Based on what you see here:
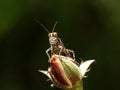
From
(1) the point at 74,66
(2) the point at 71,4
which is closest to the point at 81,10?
(2) the point at 71,4

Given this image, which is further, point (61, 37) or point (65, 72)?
point (61, 37)

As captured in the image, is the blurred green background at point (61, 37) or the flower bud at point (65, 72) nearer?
the flower bud at point (65, 72)

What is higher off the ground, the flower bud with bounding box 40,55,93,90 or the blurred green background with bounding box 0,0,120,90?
the blurred green background with bounding box 0,0,120,90

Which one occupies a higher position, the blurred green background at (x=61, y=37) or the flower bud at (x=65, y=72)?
the blurred green background at (x=61, y=37)

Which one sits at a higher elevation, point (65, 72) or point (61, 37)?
point (61, 37)
